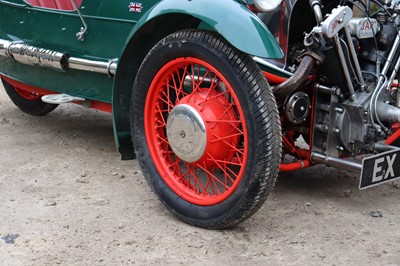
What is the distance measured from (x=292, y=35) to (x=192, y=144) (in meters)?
0.86

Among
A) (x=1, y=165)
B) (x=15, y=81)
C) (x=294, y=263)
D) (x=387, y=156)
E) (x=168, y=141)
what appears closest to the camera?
(x=294, y=263)

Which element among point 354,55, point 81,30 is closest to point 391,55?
point 354,55

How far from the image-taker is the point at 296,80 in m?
3.29

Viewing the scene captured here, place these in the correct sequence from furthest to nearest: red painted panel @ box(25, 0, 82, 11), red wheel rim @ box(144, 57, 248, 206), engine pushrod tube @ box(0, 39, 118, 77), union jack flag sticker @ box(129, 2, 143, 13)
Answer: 1. red painted panel @ box(25, 0, 82, 11)
2. engine pushrod tube @ box(0, 39, 118, 77)
3. union jack flag sticker @ box(129, 2, 143, 13)
4. red wheel rim @ box(144, 57, 248, 206)

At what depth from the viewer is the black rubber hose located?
3295 millimetres

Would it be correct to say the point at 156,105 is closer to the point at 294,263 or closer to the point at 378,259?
the point at 294,263

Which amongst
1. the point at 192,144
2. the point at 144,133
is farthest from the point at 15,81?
the point at 192,144

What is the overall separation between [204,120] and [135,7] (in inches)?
44.2

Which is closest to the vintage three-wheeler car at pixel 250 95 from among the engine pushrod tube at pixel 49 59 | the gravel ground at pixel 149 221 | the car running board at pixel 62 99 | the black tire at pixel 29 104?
the gravel ground at pixel 149 221

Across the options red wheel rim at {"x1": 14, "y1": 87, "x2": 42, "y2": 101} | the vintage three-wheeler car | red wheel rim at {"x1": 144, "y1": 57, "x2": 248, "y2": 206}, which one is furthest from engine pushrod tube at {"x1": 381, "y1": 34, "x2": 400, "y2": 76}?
red wheel rim at {"x1": 14, "y1": 87, "x2": 42, "y2": 101}

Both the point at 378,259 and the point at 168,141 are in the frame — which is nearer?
the point at 378,259

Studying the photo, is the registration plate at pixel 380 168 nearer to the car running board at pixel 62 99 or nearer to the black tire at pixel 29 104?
the car running board at pixel 62 99

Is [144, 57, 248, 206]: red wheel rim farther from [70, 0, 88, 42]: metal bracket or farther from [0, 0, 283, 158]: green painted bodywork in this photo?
[70, 0, 88, 42]: metal bracket

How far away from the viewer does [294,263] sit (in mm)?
3082
